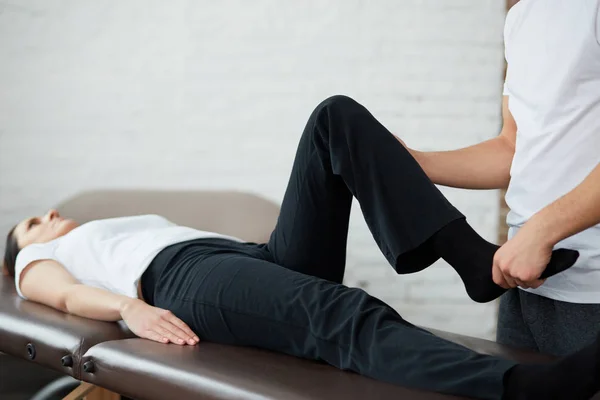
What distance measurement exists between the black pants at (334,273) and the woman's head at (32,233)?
532 mm

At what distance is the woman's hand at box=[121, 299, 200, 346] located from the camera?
4.61 ft

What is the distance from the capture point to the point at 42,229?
2.02 m

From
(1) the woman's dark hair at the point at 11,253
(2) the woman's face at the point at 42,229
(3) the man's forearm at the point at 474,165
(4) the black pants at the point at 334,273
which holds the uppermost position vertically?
(3) the man's forearm at the point at 474,165

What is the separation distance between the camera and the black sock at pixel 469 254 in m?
1.08

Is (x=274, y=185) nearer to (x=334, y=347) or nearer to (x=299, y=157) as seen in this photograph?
(x=299, y=157)

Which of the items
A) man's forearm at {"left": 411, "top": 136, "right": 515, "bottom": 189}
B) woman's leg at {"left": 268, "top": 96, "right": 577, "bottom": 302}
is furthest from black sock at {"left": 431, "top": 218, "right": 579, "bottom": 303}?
man's forearm at {"left": 411, "top": 136, "right": 515, "bottom": 189}

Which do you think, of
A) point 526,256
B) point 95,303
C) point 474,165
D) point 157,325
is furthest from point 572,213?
point 95,303

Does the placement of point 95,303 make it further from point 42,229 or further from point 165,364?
point 42,229

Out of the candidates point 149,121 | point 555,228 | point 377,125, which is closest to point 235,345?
point 377,125

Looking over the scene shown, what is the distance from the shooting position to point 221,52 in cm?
246

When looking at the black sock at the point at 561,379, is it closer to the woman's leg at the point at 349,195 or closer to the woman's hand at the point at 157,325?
the woman's leg at the point at 349,195

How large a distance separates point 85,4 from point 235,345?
1.57 metres

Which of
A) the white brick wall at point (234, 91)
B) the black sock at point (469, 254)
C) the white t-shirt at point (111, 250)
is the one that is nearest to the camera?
the black sock at point (469, 254)

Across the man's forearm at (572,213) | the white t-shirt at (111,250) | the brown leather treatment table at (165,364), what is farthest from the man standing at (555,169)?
the white t-shirt at (111,250)
